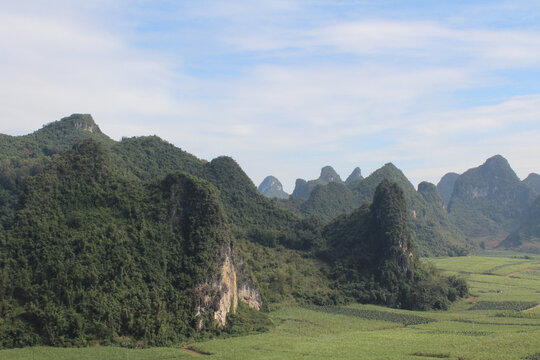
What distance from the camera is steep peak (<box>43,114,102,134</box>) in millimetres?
72812

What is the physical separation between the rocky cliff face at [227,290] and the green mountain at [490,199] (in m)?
101

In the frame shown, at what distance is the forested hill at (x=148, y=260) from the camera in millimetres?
32312

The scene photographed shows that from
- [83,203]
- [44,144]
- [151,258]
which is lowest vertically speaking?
[151,258]

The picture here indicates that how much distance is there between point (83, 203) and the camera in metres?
40.6

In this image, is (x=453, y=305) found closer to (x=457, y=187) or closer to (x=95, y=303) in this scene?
(x=95, y=303)

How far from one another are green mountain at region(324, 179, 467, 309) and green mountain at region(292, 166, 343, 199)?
83.5 m

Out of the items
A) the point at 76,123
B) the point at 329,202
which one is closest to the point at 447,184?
the point at 329,202

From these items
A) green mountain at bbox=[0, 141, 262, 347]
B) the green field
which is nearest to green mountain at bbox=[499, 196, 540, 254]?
the green field

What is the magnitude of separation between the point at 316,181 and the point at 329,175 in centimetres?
883

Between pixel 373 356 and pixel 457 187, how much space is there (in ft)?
411

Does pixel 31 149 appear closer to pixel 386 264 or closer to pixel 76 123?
pixel 76 123

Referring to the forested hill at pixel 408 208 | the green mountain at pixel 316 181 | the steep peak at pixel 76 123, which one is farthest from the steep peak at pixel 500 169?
the steep peak at pixel 76 123

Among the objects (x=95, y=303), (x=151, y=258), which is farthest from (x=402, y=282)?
(x=95, y=303)

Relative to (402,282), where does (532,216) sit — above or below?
above
